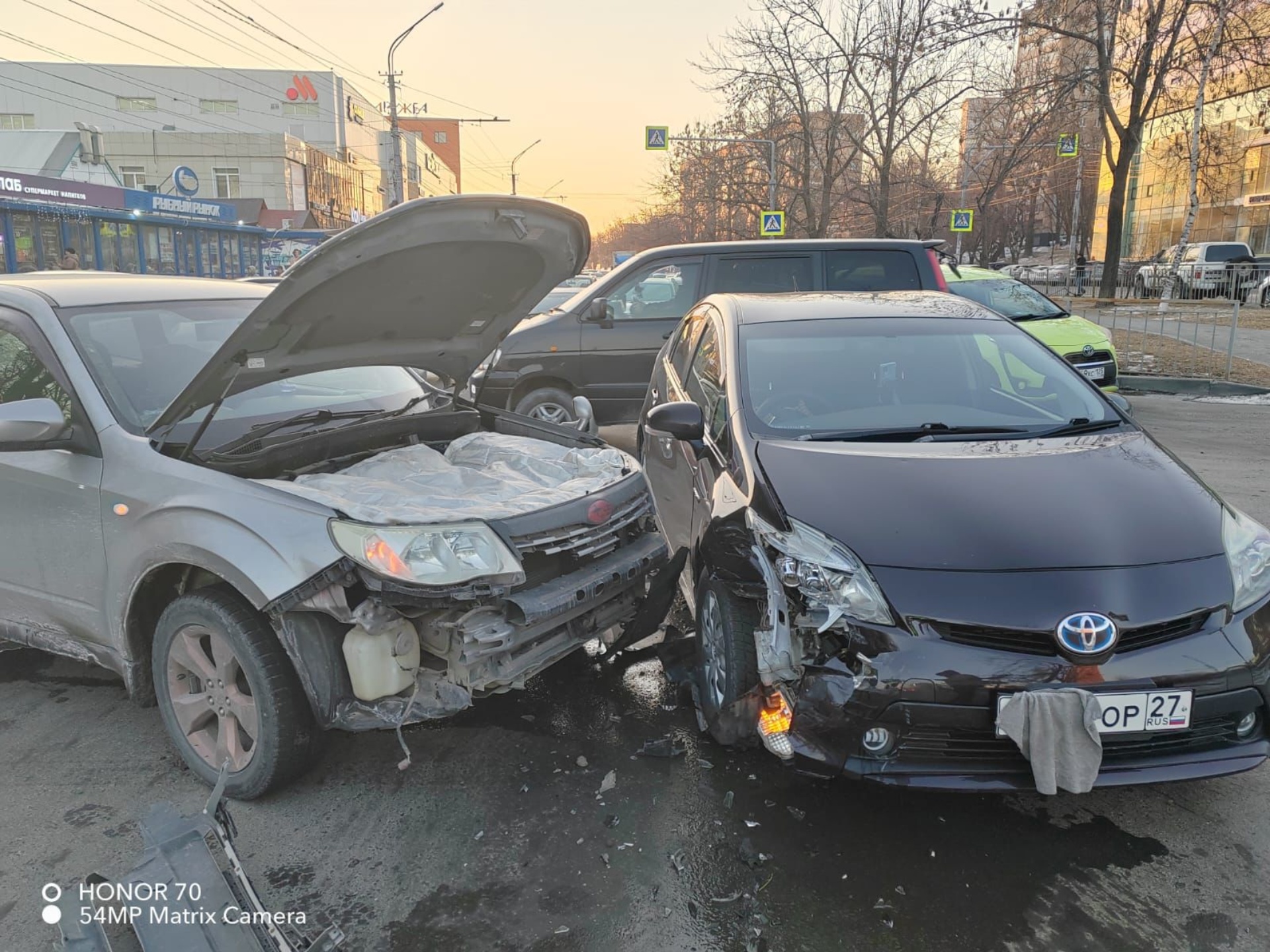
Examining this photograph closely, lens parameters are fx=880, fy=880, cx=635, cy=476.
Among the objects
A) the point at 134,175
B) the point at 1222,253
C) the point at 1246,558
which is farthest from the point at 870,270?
the point at 134,175

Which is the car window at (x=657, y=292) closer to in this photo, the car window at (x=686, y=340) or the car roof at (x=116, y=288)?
the car window at (x=686, y=340)

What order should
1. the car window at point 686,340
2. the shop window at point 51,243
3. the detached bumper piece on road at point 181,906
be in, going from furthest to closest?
the shop window at point 51,243 < the car window at point 686,340 < the detached bumper piece on road at point 181,906

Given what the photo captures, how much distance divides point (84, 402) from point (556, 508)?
1.75 metres

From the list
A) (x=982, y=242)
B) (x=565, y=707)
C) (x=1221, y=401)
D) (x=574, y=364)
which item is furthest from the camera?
(x=982, y=242)

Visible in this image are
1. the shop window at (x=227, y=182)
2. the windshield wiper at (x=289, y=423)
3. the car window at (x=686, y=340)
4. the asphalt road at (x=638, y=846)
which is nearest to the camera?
the asphalt road at (x=638, y=846)

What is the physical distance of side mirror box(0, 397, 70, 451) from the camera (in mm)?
3012

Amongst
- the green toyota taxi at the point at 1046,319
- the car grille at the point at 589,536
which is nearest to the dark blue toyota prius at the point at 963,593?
the car grille at the point at 589,536

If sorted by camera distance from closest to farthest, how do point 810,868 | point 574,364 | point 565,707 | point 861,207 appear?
point 810,868
point 565,707
point 574,364
point 861,207

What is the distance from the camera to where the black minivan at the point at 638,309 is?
830 cm

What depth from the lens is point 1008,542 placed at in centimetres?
271

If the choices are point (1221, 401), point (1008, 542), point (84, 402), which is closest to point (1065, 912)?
point (1008, 542)

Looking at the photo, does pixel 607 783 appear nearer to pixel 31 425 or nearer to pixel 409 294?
pixel 409 294

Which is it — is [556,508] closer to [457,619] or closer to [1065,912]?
[457,619]

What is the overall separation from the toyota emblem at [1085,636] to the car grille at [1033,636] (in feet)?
0.10
